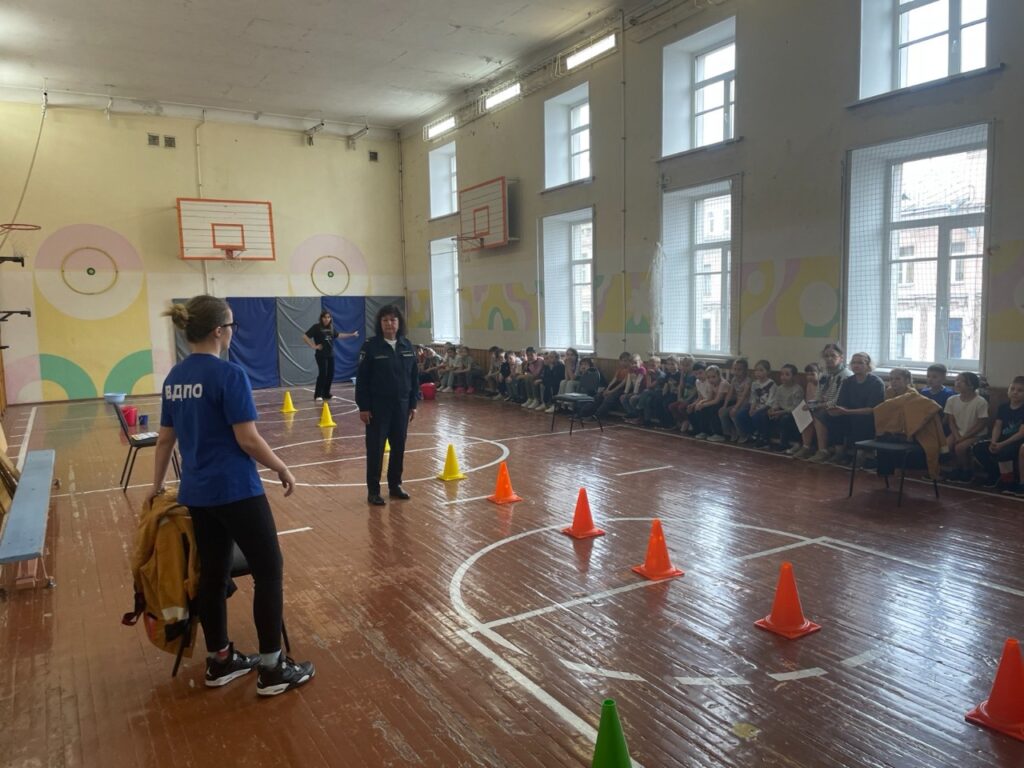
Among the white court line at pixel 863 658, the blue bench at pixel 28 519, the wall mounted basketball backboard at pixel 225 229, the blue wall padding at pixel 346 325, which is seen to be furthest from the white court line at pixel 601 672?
the blue wall padding at pixel 346 325

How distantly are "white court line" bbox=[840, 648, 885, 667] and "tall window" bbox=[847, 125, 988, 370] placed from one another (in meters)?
5.03

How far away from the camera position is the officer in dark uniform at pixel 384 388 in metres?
5.89

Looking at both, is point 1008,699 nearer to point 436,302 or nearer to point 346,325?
point 436,302

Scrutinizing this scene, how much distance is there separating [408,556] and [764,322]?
6.03 m

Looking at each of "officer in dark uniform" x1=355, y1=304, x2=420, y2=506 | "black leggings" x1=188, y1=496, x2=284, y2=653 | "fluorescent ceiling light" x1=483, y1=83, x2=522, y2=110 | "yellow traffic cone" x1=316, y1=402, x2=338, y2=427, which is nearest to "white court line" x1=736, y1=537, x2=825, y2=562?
"officer in dark uniform" x1=355, y1=304, x2=420, y2=506

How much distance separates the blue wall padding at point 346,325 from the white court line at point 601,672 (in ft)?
48.0

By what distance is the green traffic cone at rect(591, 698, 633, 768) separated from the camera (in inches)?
89.3

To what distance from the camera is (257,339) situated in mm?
16281

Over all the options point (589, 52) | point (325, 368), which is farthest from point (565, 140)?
point (325, 368)

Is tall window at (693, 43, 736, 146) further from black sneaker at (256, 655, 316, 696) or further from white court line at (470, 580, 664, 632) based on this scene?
black sneaker at (256, 655, 316, 696)

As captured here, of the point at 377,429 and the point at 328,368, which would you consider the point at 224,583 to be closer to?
the point at 377,429

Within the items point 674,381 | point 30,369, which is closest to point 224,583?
point 674,381

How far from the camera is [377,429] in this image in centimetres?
599

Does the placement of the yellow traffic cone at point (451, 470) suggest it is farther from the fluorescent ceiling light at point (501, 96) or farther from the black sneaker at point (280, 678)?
the fluorescent ceiling light at point (501, 96)
